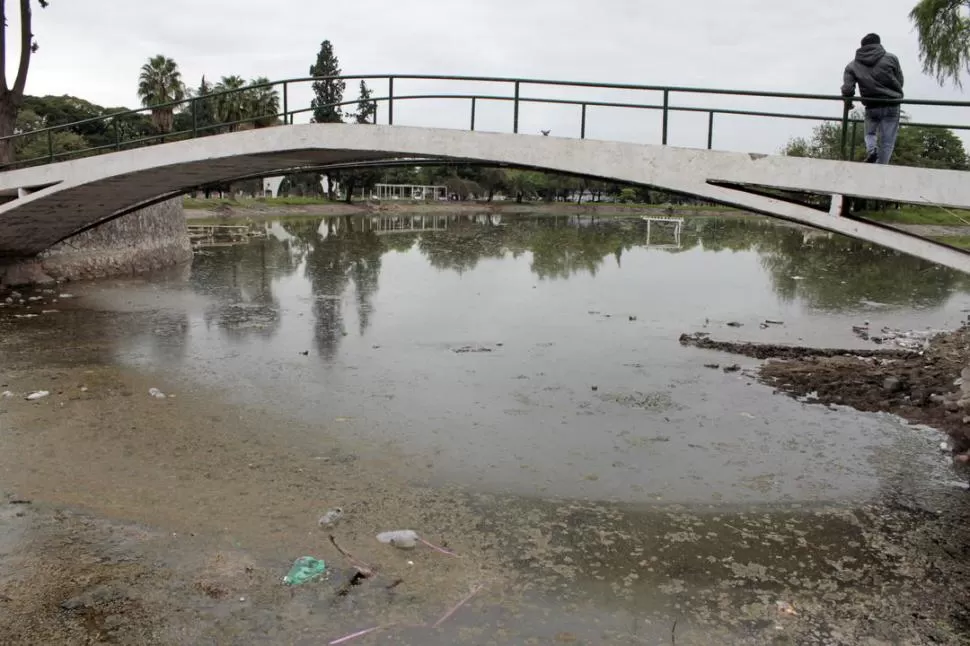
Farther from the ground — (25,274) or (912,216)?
(912,216)

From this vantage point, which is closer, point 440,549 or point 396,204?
point 440,549

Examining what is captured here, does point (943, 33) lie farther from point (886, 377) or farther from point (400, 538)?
point (400, 538)

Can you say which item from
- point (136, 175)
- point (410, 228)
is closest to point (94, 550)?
point (136, 175)

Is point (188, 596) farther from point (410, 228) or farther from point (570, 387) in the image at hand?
point (410, 228)

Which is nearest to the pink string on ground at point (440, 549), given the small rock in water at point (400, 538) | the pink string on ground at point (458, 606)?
the small rock in water at point (400, 538)

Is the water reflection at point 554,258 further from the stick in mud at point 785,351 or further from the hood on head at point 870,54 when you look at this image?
the hood on head at point 870,54

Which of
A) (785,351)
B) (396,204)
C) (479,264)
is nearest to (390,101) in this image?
(785,351)

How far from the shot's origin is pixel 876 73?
7539 mm

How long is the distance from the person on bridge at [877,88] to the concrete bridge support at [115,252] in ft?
56.0

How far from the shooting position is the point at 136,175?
42.0 feet

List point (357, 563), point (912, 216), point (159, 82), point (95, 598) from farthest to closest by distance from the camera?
point (159, 82) < point (912, 216) < point (357, 563) < point (95, 598)

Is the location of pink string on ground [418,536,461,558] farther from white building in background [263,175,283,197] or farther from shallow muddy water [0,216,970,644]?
white building in background [263,175,283,197]

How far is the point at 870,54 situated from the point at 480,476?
5.94m

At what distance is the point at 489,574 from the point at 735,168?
542 centimetres
